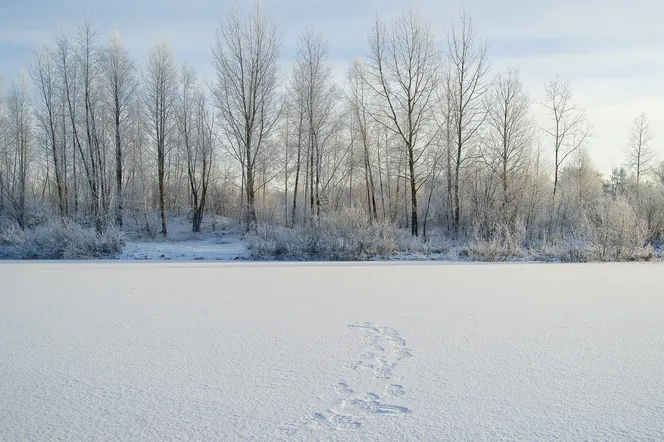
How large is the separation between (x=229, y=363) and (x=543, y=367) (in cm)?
226

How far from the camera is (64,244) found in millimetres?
14367

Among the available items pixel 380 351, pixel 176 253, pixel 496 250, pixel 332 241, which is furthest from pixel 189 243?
pixel 380 351

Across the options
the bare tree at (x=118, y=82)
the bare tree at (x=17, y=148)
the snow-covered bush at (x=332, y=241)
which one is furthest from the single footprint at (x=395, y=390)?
the bare tree at (x=17, y=148)

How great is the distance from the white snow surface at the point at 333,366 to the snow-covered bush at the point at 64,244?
8958 mm

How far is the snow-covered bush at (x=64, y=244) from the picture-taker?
46.2 ft

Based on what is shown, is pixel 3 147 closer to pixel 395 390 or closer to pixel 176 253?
pixel 176 253

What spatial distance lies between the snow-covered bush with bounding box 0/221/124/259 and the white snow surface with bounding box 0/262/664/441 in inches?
353

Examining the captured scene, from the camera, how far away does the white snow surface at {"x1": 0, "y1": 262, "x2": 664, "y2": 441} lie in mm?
2152

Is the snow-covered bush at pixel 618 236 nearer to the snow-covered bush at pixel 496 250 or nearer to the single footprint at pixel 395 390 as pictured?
the snow-covered bush at pixel 496 250

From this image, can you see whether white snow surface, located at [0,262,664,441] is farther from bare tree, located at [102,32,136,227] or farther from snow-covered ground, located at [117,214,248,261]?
bare tree, located at [102,32,136,227]

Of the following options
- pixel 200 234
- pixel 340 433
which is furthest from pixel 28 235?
pixel 340 433

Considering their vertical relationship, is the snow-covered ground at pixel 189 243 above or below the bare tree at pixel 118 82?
below

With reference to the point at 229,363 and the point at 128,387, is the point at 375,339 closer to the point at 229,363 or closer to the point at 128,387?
the point at 229,363

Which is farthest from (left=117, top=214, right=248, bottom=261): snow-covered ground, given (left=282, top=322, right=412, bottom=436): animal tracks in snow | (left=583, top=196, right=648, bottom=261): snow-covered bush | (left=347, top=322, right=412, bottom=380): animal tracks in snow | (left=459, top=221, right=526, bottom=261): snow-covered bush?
(left=583, top=196, right=648, bottom=261): snow-covered bush
